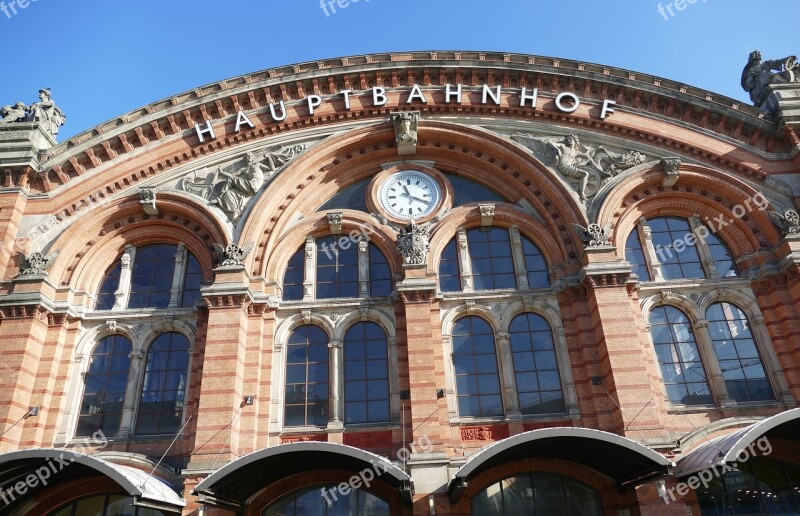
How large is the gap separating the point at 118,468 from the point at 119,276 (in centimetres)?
831

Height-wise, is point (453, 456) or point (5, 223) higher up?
point (5, 223)

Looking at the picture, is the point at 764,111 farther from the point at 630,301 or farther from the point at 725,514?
the point at 725,514

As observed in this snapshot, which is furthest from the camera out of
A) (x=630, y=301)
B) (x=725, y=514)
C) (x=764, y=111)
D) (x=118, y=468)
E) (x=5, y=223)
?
(x=764, y=111)

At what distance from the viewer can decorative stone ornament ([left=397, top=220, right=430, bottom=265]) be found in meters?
19.5

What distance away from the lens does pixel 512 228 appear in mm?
21250

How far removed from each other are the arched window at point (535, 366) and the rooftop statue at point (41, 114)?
18.5 metres

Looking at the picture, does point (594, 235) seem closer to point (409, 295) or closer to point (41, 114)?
point (409, 295)

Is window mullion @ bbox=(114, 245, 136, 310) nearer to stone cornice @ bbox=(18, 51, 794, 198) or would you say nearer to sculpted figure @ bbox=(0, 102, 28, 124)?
stone cornice @ bbox=(18, 51, 794, 198)

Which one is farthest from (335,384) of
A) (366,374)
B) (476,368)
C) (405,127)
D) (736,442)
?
(736,442)

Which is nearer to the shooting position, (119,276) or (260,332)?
(260,332)

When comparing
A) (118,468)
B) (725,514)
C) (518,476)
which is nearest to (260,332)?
(118,468)

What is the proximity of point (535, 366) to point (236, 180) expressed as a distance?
39.2 feet

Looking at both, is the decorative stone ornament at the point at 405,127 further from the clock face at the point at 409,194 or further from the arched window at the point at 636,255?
the arched window at the point at 636,255

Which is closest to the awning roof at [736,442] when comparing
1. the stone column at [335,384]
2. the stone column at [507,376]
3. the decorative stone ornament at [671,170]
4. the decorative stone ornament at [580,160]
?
the stone column at [507,376]
